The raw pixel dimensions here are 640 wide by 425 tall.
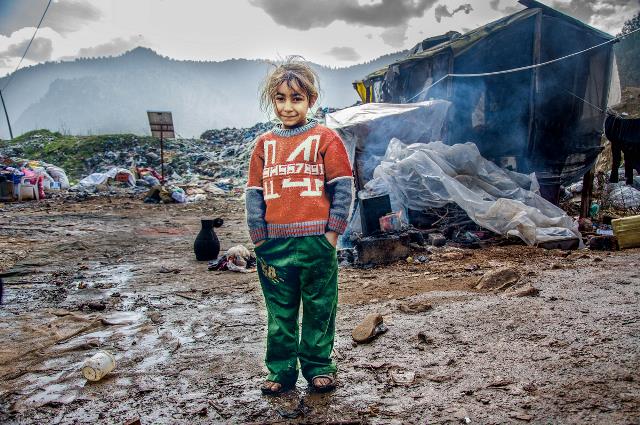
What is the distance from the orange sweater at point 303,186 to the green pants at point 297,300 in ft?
0.24

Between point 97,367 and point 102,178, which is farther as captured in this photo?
point 102,178

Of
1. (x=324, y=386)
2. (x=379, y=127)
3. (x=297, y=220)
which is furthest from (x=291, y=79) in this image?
(x=379, y=127)

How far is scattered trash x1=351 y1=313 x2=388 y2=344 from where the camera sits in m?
2.68

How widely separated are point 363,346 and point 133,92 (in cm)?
7435

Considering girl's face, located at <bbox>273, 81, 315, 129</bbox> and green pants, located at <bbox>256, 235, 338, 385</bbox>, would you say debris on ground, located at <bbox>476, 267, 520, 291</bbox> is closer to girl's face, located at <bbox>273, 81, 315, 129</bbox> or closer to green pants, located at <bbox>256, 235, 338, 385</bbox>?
green pants, located at <bbox>256, 235, 338, 385</bbox>

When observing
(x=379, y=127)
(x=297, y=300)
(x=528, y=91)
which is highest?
(x=528, y=91)

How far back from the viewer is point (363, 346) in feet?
8.64

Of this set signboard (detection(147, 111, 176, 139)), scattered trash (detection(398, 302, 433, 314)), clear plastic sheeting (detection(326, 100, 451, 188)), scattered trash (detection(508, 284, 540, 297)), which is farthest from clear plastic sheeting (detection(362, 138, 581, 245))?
signboard (detection(147, 111, 176, 139))

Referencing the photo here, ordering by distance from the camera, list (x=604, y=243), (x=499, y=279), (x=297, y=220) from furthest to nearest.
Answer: (x=604, y=243) < (x=499, y=279) < (x=297, y=220)

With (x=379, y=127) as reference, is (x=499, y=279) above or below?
below

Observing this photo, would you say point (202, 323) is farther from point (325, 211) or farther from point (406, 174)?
point (406, 174)

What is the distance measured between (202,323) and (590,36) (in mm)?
9086

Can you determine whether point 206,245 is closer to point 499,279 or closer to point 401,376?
point 499,279

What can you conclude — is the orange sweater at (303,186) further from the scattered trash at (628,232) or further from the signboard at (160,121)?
the signboard at (160,121)
